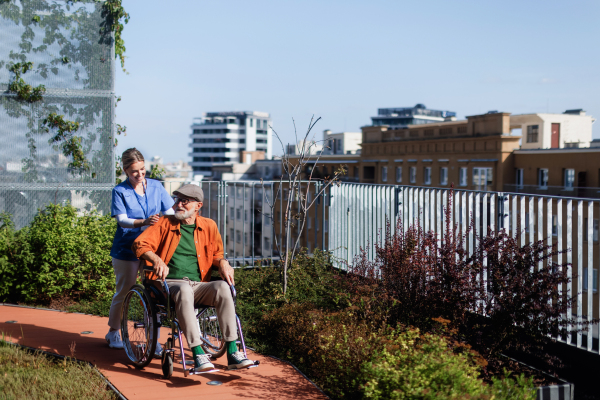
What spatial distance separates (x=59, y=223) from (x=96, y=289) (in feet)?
3.05

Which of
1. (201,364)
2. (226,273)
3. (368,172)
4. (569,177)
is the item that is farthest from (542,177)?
(201,364)

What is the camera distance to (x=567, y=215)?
16.8ft

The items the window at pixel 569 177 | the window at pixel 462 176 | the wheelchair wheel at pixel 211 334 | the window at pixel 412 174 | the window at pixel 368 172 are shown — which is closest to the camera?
the wheelchair wheel at pixel 211 334

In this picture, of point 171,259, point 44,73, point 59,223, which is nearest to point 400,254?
point 171,259

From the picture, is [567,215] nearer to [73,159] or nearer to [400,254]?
[400,254]

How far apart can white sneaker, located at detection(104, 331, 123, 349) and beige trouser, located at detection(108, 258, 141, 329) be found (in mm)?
141

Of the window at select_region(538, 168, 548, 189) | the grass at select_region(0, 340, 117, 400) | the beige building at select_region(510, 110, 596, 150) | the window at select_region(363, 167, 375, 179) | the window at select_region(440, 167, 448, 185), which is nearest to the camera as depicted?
the grass at select_region(0, 340, 117, 400)

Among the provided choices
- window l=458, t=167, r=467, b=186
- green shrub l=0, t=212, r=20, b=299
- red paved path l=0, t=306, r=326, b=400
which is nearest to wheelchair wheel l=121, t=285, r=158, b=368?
red paved path l=0, t=306, r=326, b=400

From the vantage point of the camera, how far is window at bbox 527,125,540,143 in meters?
64.6

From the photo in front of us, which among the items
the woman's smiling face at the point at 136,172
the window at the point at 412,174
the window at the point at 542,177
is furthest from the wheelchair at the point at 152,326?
the window at the point at 412,174

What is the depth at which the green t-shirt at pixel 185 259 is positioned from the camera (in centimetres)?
465

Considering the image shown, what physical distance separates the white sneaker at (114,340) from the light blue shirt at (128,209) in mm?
696

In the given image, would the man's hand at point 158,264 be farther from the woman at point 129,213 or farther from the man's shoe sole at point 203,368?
the man's shoe sole at point 203,368

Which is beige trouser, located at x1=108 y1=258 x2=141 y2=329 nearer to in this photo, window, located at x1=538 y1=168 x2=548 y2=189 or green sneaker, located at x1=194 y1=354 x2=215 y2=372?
green sneaker, located at x1=194 y1=354 x2=215 y2=372
